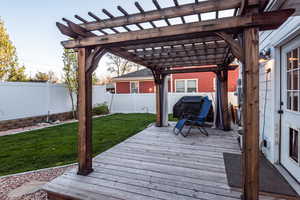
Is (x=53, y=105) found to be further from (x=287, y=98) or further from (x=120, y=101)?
(x=287, y=98)

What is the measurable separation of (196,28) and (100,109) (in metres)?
9.07

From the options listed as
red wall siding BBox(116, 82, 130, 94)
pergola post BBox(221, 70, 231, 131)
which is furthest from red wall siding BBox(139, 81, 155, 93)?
pergola post BBox(221, 70, 231, 131)

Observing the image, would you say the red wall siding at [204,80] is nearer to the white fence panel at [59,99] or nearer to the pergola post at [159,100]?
the pergola post at [159,100]

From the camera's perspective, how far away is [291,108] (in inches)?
95.6

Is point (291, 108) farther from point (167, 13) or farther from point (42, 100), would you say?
point (42, 100)

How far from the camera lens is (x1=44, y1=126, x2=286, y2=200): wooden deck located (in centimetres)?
196

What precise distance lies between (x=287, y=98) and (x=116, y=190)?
2979 mm

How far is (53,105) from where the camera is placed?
783 centimetres

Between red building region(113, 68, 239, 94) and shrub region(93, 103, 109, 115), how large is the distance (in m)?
3.64

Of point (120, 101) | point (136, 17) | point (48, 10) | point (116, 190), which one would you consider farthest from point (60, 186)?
point (120, 101)

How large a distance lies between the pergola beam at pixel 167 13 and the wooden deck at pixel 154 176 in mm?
2233

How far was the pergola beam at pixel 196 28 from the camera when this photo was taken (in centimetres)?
167

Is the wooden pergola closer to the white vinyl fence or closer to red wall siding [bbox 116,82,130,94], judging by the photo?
the white vinyl fence

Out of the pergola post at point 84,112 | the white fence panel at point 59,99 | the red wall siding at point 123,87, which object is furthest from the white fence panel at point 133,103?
the pergola post at point 84,112
